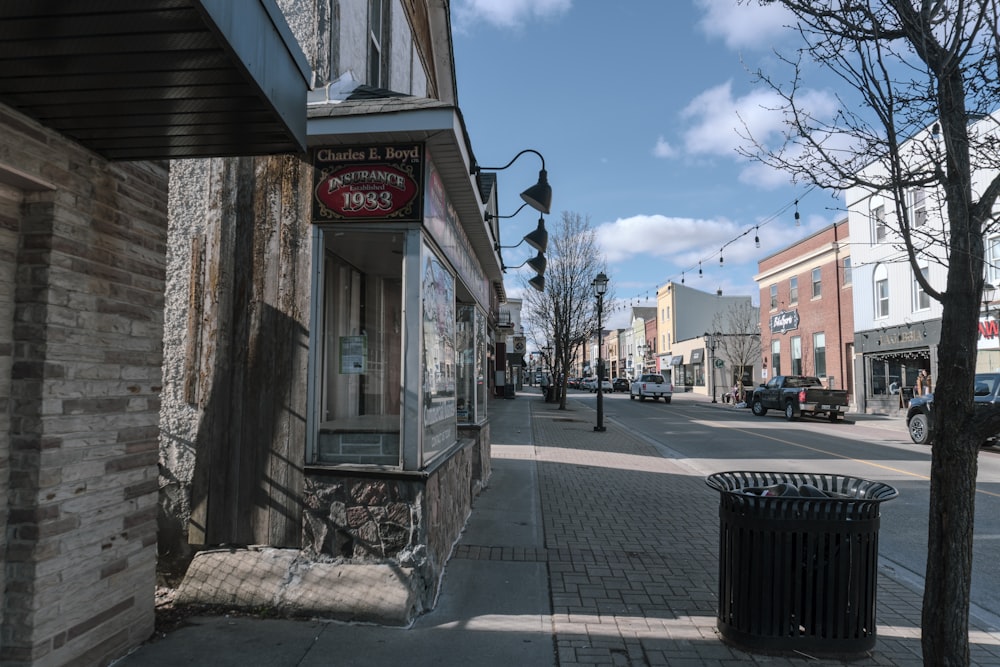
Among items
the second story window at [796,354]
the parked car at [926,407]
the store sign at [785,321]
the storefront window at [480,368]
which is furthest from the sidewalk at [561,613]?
the store sign at [785,321]

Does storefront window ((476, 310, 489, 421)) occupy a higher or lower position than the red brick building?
lower

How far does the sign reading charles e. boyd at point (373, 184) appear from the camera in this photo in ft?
15.2

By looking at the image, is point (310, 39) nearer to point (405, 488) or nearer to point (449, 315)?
point (449, 315)

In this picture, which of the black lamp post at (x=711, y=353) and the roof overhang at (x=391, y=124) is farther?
the black lamp post at (x=711, y=353)

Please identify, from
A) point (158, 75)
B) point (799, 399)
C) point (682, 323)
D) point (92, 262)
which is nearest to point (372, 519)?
point (92, 262)

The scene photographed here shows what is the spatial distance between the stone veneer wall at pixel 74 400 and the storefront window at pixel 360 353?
1.25 metres

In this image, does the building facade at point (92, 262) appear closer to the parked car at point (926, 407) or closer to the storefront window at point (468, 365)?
the storefront window at point (468, 365)

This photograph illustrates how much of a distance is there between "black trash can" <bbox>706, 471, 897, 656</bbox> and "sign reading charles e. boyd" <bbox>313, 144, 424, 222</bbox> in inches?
119

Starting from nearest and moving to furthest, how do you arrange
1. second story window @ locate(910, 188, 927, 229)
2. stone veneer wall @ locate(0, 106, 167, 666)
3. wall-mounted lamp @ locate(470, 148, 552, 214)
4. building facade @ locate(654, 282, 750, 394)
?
stone veneer wall @ locate(0, 106, 167, 666) < second story window @ locate(910, 188, 927, 229) < wall-mounted lamp @ locate(470, 148, 552, 214) < building facade @ locate(654, 282, 750, 394)

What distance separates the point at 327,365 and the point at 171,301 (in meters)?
1.28

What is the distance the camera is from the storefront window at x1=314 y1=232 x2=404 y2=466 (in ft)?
15.6

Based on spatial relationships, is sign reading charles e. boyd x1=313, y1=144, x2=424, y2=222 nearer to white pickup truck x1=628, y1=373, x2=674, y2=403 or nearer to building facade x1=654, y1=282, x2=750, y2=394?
white pickup truck x1=628, y1=373, x2=674, y2=403

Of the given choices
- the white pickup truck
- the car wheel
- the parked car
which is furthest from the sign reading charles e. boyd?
the white pickup truck

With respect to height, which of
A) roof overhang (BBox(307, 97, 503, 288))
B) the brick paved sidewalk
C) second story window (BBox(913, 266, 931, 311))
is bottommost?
the brick paved sidewalk
